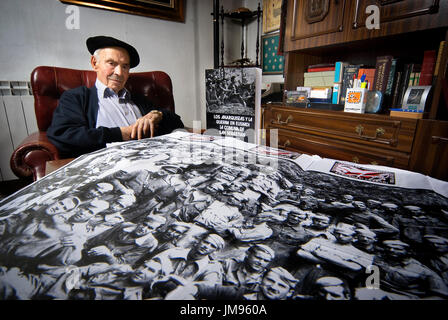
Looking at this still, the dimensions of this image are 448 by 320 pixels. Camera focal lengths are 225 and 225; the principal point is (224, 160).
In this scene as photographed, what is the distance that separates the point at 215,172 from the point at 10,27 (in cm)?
207

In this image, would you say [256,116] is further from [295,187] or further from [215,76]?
[295,187]

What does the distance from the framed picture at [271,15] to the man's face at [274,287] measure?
2.41 meters

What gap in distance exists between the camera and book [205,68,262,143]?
808mm

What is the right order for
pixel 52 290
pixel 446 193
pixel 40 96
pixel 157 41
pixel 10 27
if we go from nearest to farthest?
pixel 52 290 → pixel 446 193 → pixel 40 96 → pixel 10 27 → pixel 157 41

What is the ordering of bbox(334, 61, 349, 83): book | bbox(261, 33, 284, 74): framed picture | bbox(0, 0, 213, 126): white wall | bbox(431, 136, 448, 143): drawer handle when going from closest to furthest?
bbox(431, 136, 448, 143): drawer handle, bbox(334, 61, 349, 83): book, bbox(0, 0, 213, 126): white wall, bbox(261, 33, 284, 74): framed picture

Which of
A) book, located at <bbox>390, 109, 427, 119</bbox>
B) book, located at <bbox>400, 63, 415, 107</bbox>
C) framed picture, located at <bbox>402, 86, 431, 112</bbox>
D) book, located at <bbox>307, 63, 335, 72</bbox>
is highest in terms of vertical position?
book, located at <bbox>307, 63, 335, 72</bbox>

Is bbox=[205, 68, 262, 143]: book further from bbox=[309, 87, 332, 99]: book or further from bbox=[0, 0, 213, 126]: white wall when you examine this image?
bbox=[0, 0, 213, 126]: white wall

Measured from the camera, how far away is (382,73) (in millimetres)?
1232

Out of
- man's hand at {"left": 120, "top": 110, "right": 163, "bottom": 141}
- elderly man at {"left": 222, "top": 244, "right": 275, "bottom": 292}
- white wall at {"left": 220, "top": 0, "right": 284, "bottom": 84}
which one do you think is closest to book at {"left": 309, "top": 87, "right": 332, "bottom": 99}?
white wall at {"left": 220, "top": 0, "right": 284, "bottom": 84}

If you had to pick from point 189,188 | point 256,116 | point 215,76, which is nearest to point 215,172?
point 189,188

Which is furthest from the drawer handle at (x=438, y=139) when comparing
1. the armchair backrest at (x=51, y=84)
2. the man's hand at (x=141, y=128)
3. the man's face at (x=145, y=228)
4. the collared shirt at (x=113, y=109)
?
the armchair backrest at (x=51, y=84)

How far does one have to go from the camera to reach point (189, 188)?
52 cm

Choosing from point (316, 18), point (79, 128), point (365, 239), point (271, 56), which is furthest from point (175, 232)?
point (271, 56)

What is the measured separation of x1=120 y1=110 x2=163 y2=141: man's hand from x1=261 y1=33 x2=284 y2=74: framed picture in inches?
62.7
